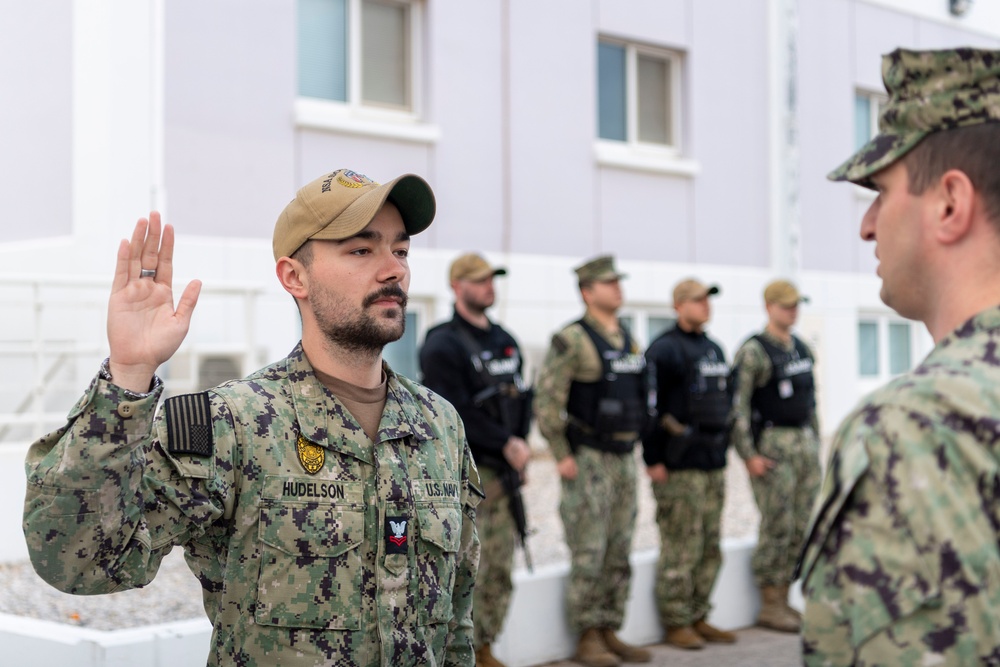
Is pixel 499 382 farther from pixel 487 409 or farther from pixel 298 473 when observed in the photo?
pixel 298 473

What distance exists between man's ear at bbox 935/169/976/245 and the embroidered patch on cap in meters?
1.24

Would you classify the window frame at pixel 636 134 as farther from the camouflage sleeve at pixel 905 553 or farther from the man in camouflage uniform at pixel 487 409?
the camouflage sleeve at pixel 905 553

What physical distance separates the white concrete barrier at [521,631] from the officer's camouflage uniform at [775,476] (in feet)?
0.68

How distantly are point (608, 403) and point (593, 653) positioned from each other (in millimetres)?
1344

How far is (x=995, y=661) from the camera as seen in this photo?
128cm

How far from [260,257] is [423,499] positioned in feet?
21.4

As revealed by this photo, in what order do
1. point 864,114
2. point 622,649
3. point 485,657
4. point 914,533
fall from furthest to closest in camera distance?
1. point 864,114
2. point 622,649
3. point 485,657
4. point 914,533

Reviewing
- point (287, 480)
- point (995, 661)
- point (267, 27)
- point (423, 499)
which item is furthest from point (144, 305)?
point (267, 27)

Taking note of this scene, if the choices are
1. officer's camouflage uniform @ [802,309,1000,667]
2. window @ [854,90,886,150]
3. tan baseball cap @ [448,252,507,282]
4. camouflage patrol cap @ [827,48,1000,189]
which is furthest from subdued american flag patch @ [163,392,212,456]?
window @ [854,90,886,150]

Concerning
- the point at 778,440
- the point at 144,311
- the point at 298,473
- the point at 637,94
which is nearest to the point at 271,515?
the point at 298,473

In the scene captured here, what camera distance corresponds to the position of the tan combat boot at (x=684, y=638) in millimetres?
5988

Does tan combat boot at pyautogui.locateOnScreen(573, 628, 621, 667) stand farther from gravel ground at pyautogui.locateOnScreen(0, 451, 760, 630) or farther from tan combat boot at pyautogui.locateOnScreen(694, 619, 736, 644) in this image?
tan combat boot at pyautogui.locateOnScreen(694, 619, 736, 644)

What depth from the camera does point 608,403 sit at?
5789 millimetres

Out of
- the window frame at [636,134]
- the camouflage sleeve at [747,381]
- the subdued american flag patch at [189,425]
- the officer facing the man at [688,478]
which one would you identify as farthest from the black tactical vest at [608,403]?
the window frame at [636,134]
